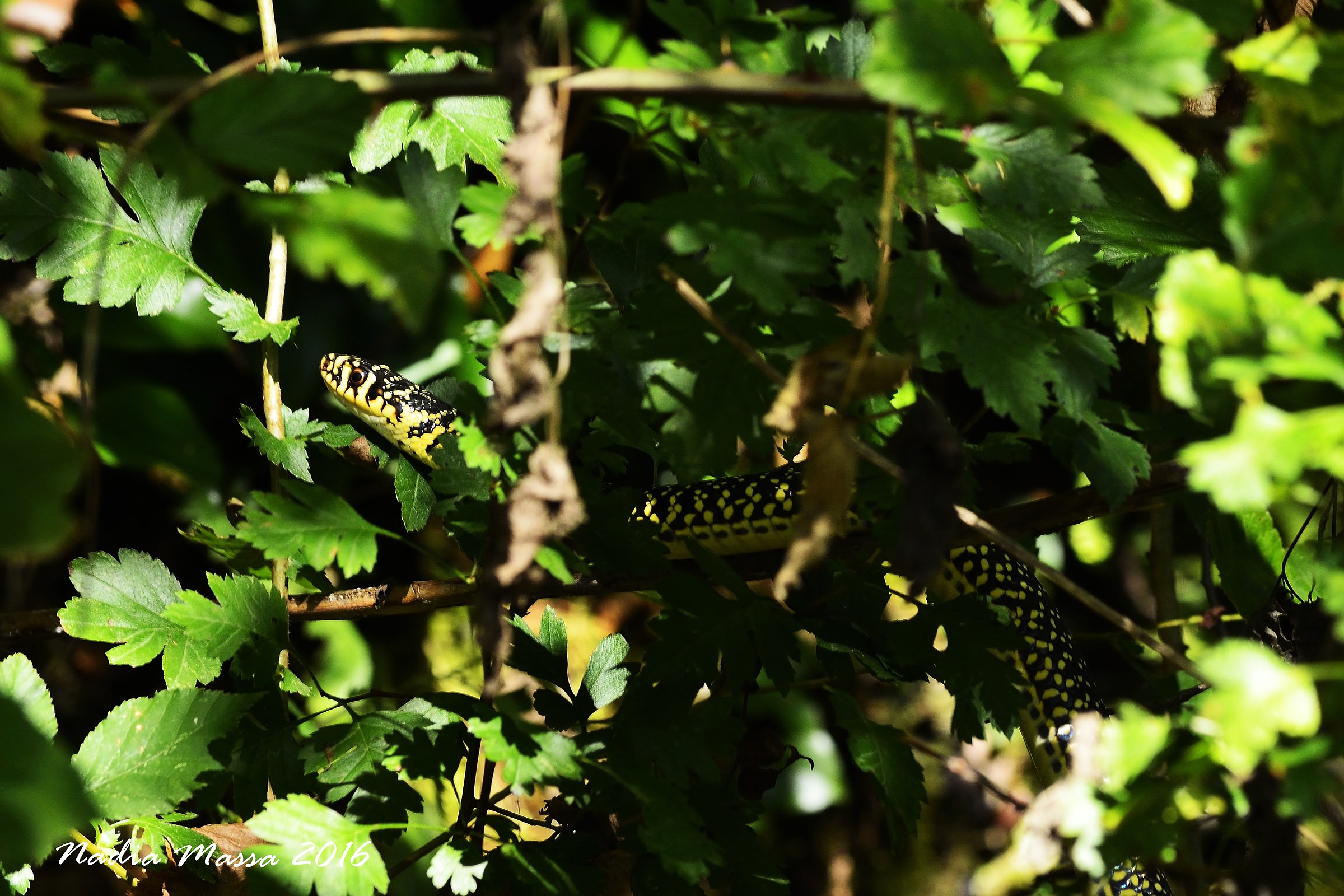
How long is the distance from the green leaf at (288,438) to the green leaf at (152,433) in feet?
3.11

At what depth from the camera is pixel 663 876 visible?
1.16 metres

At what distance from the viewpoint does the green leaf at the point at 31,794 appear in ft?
1.68

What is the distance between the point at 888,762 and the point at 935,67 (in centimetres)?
90

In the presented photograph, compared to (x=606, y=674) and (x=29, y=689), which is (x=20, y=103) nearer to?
(x=29, y=689)

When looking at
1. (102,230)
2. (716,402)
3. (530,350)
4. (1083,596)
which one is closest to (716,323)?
(716,402)

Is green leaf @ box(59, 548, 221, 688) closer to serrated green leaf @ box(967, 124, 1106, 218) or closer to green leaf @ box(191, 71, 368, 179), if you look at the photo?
green leaf @ box(191, 71, 368, 179)

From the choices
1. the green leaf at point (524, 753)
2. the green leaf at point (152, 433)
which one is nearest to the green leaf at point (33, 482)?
Answer: the green leaf at point (524, 753)

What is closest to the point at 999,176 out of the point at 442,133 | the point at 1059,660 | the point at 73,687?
the point at 442,133

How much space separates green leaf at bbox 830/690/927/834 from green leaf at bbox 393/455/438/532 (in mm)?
622

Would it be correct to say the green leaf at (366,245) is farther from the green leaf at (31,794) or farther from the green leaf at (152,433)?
the green leaf at (152,433)

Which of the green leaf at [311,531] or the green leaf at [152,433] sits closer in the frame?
the green leaf at [311,531]

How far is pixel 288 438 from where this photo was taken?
1430 millimetres

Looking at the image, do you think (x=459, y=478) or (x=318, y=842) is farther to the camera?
(x=459, y=478)

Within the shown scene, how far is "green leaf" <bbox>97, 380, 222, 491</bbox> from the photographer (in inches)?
86.8
